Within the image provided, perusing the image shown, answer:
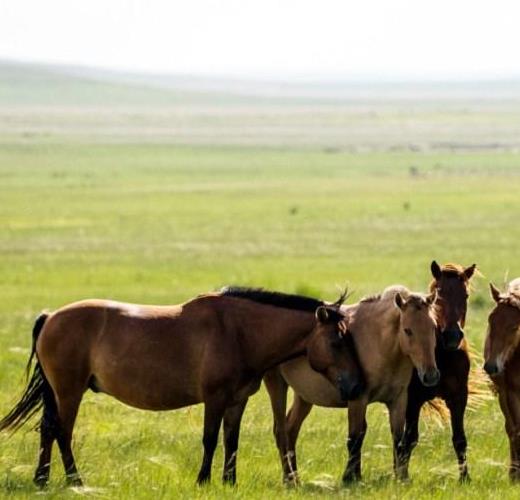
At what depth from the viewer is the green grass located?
11.4 metres

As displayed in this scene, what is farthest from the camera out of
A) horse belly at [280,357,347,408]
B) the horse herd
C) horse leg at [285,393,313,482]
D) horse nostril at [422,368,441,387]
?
horse leg at [285,393,313,482]

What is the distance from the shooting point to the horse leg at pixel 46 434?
35.2 ft

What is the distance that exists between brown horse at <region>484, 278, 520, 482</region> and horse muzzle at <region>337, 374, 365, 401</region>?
3.10ft

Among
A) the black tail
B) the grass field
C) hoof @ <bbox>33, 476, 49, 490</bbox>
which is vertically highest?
the black tail

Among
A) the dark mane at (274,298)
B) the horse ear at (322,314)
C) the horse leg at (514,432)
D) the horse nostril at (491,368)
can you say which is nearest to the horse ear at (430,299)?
the horse nostril at (491,368)

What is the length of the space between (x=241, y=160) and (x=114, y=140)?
90.3ft

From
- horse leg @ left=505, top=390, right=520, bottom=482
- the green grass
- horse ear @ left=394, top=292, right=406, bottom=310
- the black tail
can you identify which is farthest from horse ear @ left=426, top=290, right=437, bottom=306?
the black tail

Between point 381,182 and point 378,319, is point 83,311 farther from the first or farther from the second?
point 381,182

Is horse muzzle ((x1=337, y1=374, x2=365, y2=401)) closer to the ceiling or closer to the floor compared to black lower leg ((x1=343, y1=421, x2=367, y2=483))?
closer to the ceiling

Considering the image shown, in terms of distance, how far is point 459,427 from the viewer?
437 inches

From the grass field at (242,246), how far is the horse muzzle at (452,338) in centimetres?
91

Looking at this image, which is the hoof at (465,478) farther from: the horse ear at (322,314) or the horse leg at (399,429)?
the horse ear at (322,314)

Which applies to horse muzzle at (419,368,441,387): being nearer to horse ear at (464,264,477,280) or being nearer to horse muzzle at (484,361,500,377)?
horse muzzle at (484,361,500,377)

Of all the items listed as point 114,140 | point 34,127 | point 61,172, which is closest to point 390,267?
point 61,172
